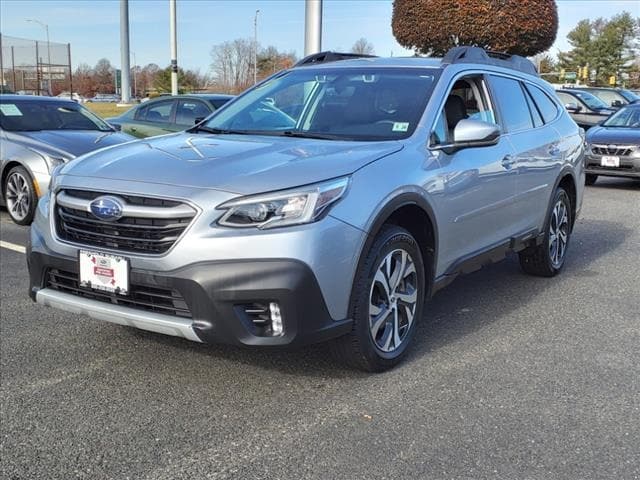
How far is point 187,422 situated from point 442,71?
269cm

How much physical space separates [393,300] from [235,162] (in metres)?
1.12

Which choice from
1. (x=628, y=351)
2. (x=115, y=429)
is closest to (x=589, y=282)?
(x=628, y=351)

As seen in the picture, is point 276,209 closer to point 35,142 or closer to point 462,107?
point 462,107

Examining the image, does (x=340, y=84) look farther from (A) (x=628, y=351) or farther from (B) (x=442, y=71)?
(A) (x=628, y=351)

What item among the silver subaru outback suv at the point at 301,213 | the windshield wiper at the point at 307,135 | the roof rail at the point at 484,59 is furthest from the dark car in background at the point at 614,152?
the windshield wiper at the point at 307,135

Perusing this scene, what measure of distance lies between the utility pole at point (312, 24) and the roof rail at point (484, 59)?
6.82 m

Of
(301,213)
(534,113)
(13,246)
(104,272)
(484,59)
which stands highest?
(484,59)

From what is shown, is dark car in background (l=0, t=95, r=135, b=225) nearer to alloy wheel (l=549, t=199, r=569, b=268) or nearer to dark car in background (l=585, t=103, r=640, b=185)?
alloy wheel (l=549, t=199, r=569, b=268)

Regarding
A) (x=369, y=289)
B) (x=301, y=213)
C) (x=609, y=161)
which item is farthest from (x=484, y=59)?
(x=609, y=161)

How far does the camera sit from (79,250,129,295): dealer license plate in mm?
3283

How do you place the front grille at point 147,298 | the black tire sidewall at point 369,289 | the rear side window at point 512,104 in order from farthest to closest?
the rear side window at point 512,104 → the black tire sidewall at point 369,289 → the front grille at point 147,298

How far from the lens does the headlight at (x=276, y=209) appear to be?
315 centimetres

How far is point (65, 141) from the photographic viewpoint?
8281 millimetres

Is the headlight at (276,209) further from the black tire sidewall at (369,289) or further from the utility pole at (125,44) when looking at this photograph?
the utility pole at (125,44)
